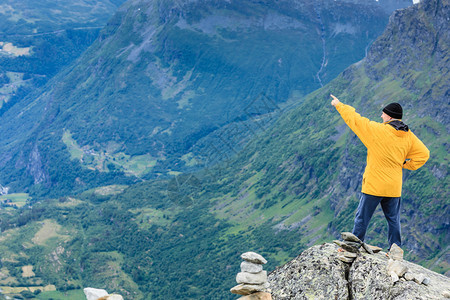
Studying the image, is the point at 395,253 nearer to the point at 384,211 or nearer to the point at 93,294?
the point at 384,211

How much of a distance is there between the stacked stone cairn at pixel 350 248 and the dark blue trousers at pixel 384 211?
1.38 meters

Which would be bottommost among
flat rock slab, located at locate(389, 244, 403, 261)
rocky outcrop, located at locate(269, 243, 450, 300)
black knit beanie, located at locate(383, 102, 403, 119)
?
rocky outcrop, located at locate(269, 243, 450, 300)

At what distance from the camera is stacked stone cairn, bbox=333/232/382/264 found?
2659 centimetres

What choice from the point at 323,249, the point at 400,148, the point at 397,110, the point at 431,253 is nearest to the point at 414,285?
the point at 323,249

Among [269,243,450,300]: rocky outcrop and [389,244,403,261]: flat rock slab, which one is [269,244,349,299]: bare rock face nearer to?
[269,243,450,300]: rocky outcrop

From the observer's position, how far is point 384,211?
2853cm

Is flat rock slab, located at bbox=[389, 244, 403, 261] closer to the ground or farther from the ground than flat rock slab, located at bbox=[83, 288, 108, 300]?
farther from the ground

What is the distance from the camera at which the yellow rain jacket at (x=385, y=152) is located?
26781mm

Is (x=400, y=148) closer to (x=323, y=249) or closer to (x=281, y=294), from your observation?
(x=323, y=249)

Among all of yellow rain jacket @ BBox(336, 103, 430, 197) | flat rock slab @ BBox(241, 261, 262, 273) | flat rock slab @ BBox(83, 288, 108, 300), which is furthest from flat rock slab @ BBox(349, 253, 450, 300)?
flat rock slab @ BBox(83, 288, 108, 300)

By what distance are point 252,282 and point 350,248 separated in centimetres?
594

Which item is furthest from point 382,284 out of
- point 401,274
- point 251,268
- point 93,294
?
point 93,294

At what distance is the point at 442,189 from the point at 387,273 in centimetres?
18813

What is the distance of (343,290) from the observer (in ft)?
82.8
